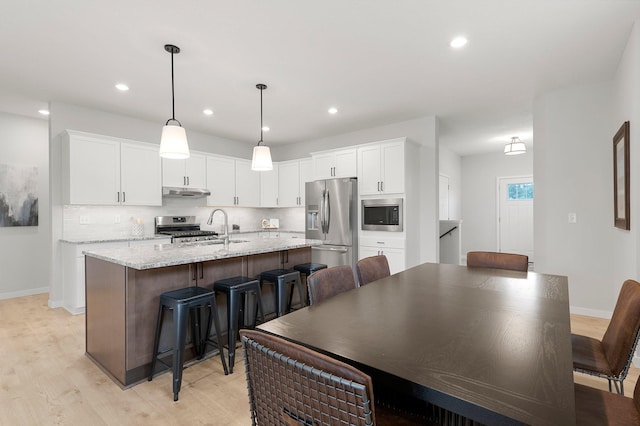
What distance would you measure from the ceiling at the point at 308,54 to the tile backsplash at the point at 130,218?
144 centimetres

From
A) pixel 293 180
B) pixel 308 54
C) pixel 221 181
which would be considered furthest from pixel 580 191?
pixel 221 181

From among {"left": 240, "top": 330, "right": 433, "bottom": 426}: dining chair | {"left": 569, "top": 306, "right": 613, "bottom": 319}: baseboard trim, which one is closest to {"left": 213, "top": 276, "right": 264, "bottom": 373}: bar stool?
{"left": 240, "top": 330, "right": 433, "bottom": 426}: dining chair

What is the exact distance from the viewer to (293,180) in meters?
6.12

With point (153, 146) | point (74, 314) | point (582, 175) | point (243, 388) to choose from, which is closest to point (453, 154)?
point (582, 175)

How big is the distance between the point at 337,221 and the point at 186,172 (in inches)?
103

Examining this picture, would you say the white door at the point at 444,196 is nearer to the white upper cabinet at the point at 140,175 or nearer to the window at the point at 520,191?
the window at the point at 520,191

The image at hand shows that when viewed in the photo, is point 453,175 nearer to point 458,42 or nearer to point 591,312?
point 591,312

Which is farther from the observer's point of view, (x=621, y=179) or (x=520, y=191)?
(x=520, y=191)

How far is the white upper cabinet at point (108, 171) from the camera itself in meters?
4.04

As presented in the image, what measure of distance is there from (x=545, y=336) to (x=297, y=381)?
89cm

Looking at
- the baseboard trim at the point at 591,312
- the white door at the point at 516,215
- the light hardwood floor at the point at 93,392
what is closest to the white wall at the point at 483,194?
the white door at the point at 516,215

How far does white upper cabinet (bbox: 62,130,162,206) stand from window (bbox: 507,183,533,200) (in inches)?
295

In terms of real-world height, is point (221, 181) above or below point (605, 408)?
above

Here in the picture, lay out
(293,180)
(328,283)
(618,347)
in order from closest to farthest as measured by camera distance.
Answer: (618,347), (328,283), (293,180)
